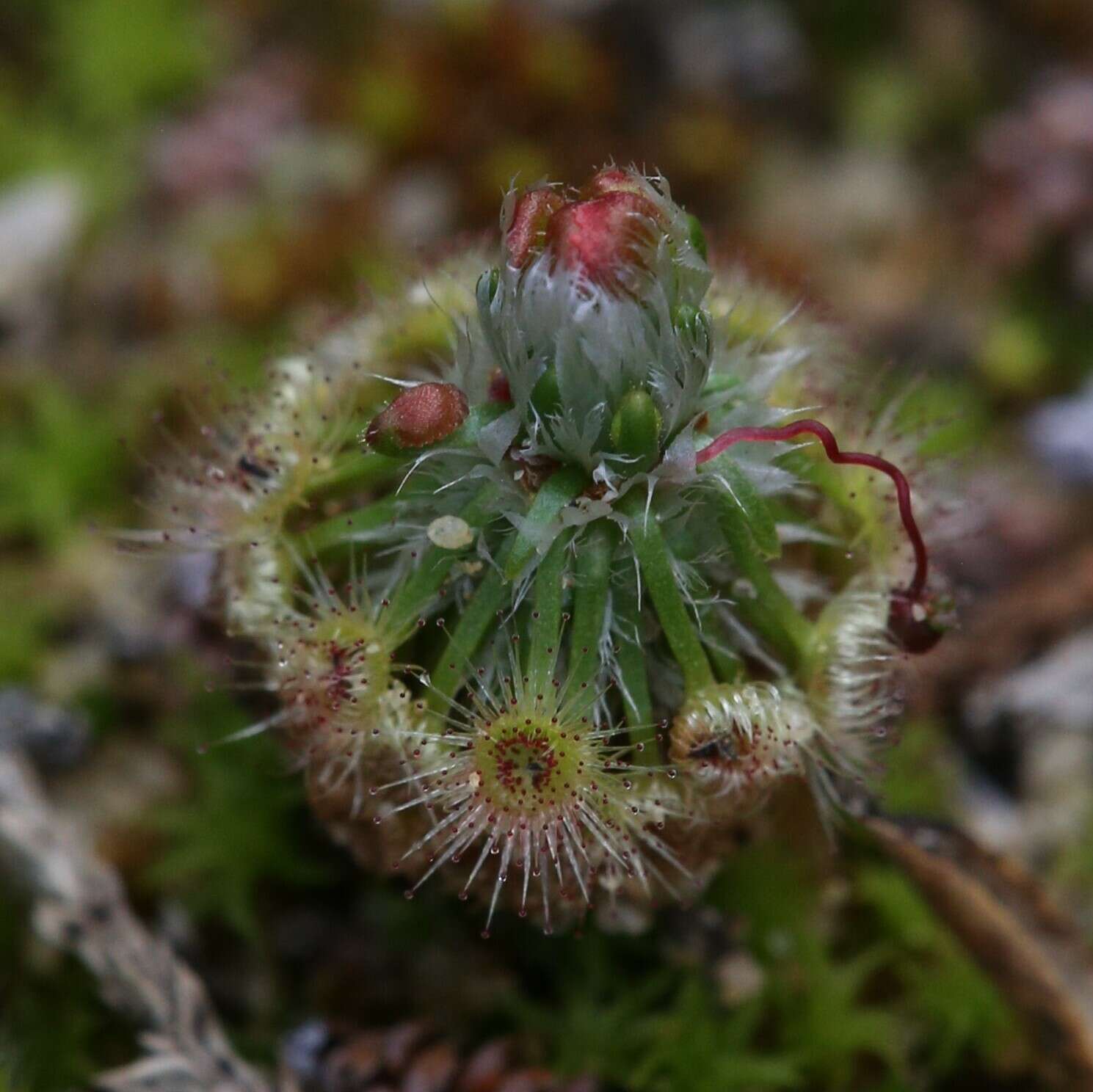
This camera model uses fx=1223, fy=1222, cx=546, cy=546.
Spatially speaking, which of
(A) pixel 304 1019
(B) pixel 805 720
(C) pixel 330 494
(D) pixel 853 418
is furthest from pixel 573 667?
(A) pixel 304 1019

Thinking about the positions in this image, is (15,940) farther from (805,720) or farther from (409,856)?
(805,720)

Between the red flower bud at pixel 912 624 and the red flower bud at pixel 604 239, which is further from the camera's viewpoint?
the red flower bud at pixel 912 624

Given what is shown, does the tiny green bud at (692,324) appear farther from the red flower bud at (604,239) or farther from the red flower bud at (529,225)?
the red flower bud at (529,225)

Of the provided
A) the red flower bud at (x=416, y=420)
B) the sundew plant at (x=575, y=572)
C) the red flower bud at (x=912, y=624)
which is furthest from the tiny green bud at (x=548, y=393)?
the red flower bud at (x=912, y=624)

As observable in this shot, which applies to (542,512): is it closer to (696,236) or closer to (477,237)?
(696,236)

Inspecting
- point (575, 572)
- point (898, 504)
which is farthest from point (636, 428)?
point (898, 504)

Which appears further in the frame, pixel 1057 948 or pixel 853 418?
pixel 1057 948

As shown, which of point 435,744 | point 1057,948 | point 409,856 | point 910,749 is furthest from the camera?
point 910,749
